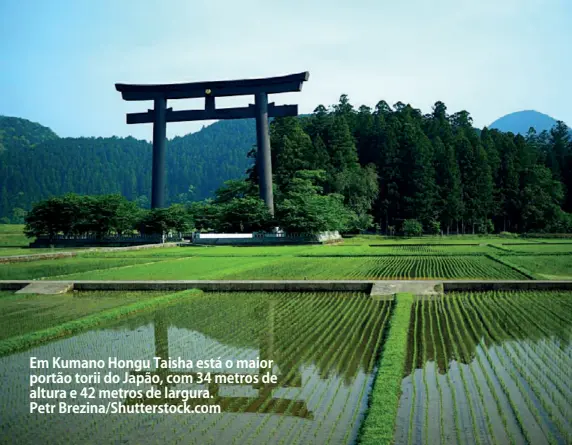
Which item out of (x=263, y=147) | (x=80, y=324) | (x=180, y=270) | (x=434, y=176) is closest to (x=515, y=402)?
(x=80, y=324)

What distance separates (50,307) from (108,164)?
5249 inches

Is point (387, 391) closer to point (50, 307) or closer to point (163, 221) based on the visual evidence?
point (50, 307)

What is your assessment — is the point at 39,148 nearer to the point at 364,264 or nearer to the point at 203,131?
the point at 203,131

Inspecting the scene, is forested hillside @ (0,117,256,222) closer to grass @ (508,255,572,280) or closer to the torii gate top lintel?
the torii gate top lintel

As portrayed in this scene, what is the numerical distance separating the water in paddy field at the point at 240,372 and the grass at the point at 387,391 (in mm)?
151

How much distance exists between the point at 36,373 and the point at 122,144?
156965 mm

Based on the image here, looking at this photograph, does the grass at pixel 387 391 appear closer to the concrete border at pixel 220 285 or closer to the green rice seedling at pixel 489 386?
the green rice seedling at pixel 489 386

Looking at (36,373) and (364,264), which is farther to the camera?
(364,264)

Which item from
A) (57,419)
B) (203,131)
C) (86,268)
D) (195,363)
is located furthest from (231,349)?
(203,131)

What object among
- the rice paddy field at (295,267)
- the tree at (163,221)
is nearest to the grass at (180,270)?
the rice paddy field at (295,267)

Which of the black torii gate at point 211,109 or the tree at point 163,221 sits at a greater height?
the black torii gate at point 211,109

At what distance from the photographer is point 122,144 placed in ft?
518

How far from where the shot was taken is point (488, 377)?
22.1ft

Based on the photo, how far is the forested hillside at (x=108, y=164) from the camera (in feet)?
387
